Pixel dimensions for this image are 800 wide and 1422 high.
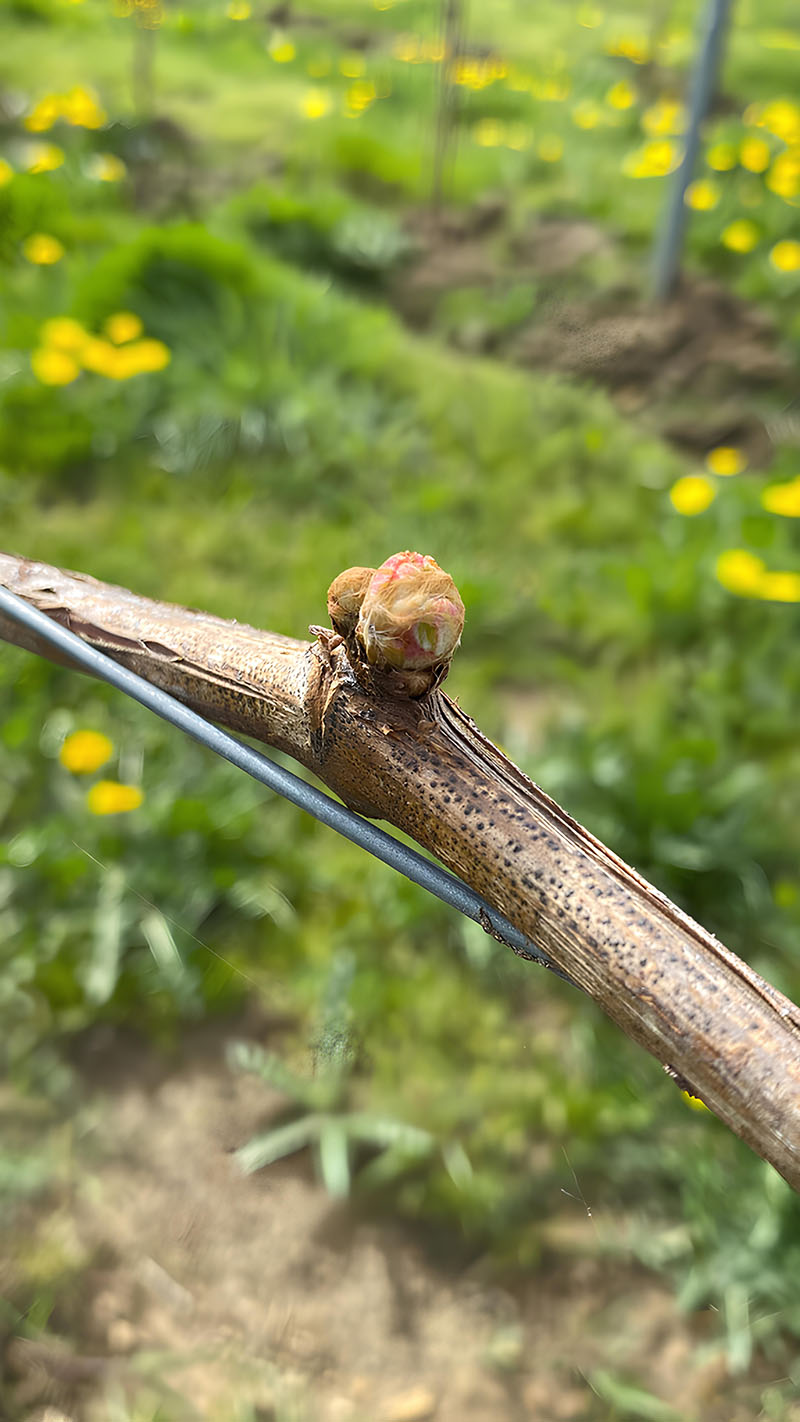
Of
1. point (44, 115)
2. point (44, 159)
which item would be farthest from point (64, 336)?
point (44, 115)

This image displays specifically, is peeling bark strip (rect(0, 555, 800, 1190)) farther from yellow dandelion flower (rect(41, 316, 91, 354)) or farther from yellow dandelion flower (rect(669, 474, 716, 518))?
yellow dandelion flower (rect(41, 316, 91, 354))

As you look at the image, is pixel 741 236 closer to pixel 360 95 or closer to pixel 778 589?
pixel 360 95

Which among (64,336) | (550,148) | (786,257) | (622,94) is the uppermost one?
(622,94)

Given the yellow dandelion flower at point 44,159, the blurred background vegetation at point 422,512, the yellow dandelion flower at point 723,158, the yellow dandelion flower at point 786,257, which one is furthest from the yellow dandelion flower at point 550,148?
the yellow dandelion flower at point 44,159

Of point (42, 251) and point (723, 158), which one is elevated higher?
point (723, 158)

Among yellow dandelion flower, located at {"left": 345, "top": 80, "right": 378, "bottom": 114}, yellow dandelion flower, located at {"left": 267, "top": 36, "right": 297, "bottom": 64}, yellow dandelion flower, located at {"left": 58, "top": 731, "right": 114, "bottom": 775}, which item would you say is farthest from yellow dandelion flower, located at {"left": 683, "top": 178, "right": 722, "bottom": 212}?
yellow dandelion flower, located at {"left": 58, "top": 731, "right": 114, "bottom": 775}

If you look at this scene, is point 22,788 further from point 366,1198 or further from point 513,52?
point 513,52

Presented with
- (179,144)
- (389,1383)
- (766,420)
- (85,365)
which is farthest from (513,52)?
(389,1383)

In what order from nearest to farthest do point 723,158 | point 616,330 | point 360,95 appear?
point 616,330 → point 723,158 → point 360,95
